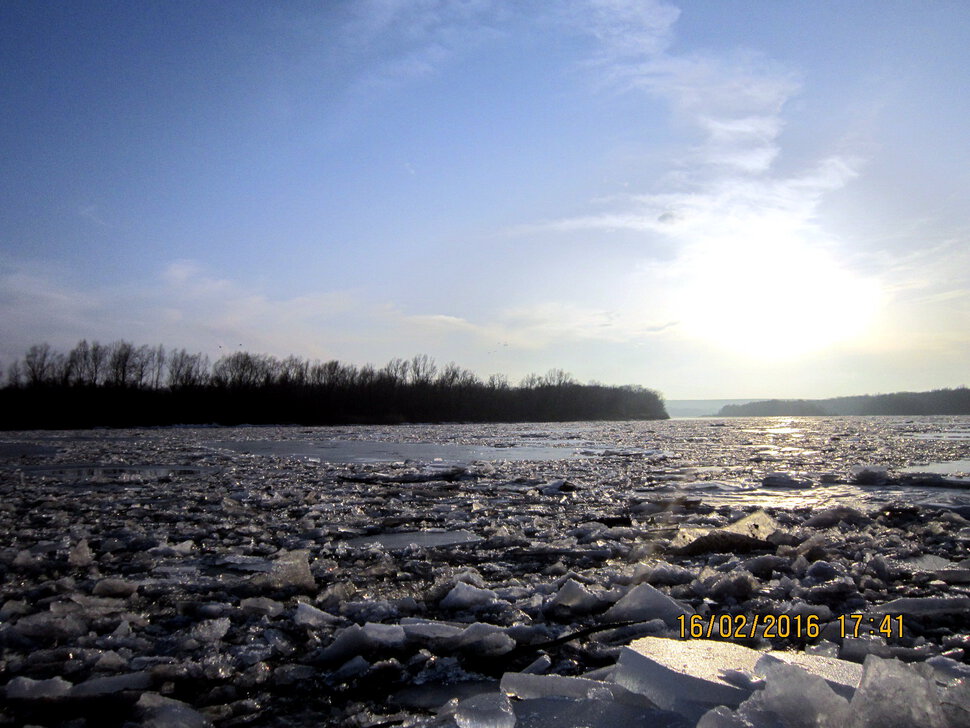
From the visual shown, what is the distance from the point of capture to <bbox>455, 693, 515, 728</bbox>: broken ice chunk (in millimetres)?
1403

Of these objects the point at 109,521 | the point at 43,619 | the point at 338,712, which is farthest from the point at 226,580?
the point at 109,521

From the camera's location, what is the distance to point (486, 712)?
1453mm

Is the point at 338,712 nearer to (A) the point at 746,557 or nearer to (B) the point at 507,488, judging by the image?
(A) the point at 746,557

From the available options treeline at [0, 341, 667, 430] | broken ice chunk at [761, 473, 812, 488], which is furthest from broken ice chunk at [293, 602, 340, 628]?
treeline at [0, 341, 667, 430]

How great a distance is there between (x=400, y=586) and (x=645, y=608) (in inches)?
45.7

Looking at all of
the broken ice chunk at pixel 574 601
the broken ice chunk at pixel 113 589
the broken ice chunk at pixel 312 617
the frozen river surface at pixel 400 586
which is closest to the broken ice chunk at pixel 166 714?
the frozen river surface at pixel 400 586

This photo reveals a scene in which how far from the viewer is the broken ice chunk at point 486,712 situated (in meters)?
1.40

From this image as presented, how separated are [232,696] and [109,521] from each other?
3.68 metres

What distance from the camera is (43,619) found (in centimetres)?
217

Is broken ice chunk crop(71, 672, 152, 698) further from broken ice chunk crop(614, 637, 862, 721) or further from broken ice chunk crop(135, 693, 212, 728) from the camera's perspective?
broken ice chunk crop(614, 637, 862, 721)

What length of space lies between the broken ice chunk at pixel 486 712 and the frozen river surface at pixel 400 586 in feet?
0.07

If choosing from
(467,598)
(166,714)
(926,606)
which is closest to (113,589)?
(166,714)
